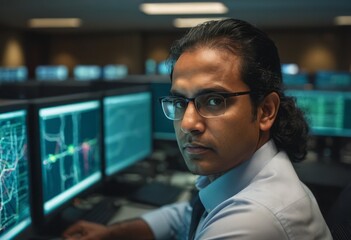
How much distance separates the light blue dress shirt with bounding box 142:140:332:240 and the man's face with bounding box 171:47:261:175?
55mm

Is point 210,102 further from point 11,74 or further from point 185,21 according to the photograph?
point 11,74

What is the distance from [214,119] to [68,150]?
651 millimetres

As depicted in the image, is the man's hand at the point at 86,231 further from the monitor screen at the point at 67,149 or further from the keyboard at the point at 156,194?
the keyboard at the point at 156,194

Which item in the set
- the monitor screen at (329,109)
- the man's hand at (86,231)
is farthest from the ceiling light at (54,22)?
the man's hand at (86,231)

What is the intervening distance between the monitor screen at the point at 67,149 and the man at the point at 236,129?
0.44 metres

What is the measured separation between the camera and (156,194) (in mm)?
1667

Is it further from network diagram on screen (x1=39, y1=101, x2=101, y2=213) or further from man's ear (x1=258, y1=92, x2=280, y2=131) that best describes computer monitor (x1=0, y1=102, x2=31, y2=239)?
man's ear (x1=258, y1=92, x2=280, y2=131)

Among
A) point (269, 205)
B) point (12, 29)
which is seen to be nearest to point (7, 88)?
point (269, 205)

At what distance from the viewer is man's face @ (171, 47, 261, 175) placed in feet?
2.61

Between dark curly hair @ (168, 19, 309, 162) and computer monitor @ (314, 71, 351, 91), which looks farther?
computer monitor @ (314, 71, 351, 91)

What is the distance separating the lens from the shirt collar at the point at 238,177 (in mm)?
852

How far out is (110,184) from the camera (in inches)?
69.8

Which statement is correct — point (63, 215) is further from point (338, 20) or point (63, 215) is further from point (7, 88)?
point (338, 20)

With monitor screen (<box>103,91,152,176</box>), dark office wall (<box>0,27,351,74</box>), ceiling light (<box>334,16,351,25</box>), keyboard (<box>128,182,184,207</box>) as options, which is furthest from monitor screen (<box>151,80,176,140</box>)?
dark office wall (<box>0,27,351,74</box>)
